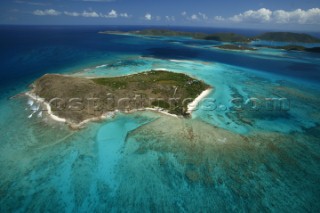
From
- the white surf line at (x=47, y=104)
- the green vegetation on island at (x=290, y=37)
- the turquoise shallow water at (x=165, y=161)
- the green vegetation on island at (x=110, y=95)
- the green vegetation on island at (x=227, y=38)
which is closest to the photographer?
the turquoise shallow water at (x=165, y=161)

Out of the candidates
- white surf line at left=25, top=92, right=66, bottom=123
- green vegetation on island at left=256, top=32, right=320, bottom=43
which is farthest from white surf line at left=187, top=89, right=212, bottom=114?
green vegetation on island at left=256, top=32, right=320, bottom=43

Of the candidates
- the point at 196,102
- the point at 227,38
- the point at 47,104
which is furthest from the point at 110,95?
the point at 227,38

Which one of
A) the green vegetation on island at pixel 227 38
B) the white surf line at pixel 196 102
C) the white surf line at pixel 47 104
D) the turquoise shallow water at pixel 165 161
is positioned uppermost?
the green vegetation on island at pixel 227 38

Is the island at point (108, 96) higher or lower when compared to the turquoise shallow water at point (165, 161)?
higher

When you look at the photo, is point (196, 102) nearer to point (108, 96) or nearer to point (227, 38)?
point (108, 96)

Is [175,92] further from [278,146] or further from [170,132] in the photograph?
[278,146]

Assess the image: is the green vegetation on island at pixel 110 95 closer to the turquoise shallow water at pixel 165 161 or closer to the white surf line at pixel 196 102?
the white surf line at pixel 196 102

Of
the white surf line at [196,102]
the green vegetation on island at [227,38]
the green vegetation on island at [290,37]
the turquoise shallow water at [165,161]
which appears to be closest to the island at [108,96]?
the white surf line at [196,102]
